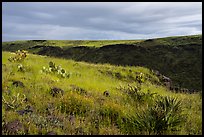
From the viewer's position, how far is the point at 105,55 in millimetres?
65125

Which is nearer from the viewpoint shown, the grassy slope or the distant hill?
the grassy slope

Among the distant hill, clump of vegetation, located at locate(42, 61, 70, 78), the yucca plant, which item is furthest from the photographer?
the distant hill

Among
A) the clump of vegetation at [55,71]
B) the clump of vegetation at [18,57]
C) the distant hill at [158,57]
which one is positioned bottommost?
the distant hill at [158,57]

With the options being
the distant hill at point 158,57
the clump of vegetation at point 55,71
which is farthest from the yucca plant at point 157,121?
the distant hill at point 158,57

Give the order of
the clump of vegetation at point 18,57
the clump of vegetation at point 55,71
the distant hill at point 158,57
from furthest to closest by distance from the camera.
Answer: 1. the distant hill at point 158,57
2. the clump of vegetation at point 18,57
3. the clump of vegetation at point 55,71

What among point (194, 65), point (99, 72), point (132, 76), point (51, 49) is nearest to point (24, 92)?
point (99, 72)

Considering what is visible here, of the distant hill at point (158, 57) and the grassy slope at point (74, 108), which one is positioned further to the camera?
the distant hill at point (158, 57)

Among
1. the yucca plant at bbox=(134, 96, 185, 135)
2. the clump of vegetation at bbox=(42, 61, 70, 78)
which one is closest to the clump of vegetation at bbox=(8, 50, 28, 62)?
the clump of vegetation at bbox=(42, 61, 70, 78)

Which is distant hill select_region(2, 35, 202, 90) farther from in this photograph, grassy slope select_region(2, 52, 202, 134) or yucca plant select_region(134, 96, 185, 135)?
yucca plant select_region(134, 96, 185, 135)

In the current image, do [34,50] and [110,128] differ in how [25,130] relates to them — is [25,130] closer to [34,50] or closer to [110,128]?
[110,128]

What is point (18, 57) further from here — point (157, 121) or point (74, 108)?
point (157, 121)

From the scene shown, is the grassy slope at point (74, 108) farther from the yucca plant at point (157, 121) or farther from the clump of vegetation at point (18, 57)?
the clump of vegetation at point (18, 57)

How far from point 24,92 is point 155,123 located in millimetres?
5891

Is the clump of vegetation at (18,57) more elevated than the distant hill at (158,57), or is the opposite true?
the clump of vegetation at (18,57)
